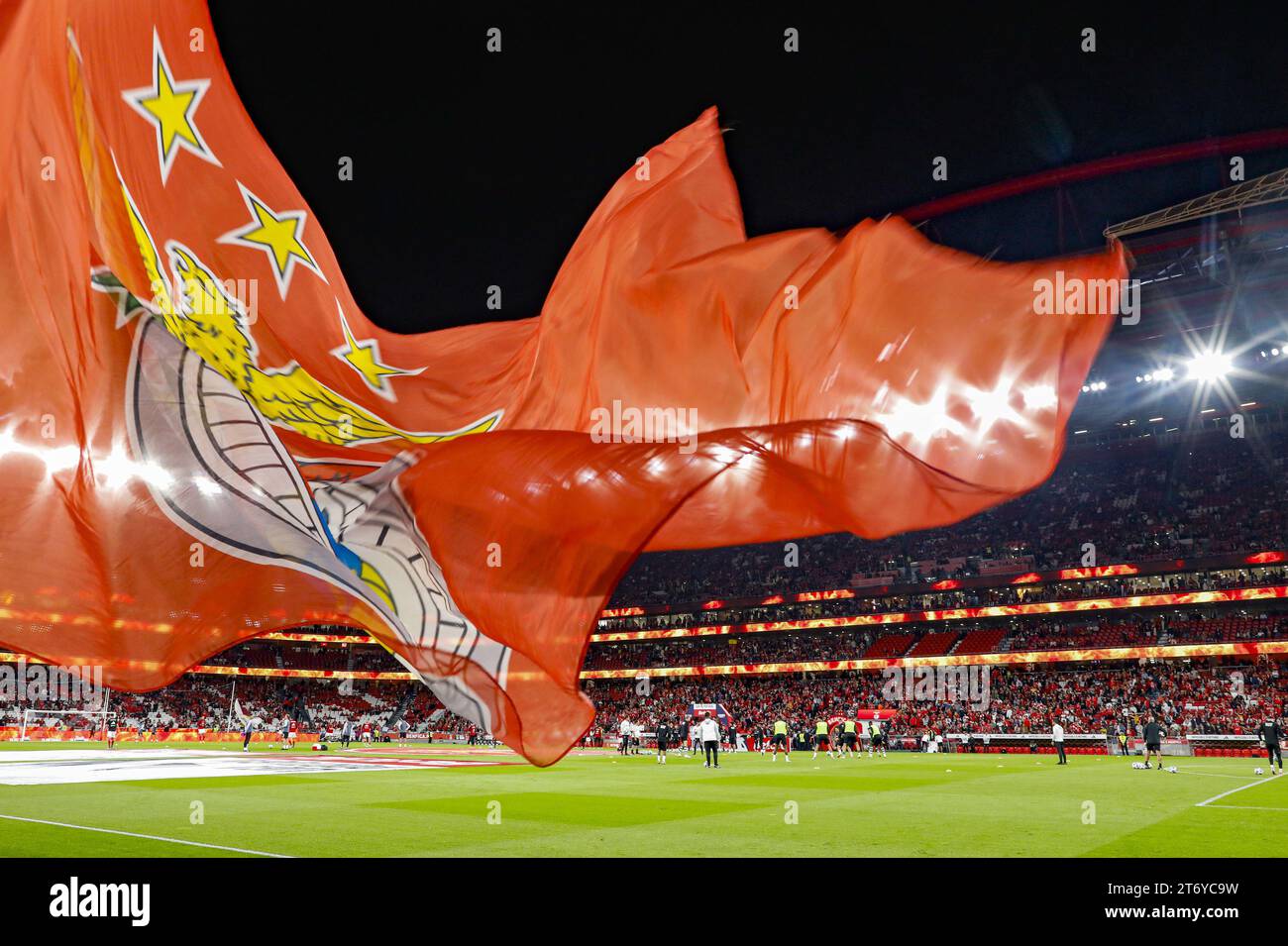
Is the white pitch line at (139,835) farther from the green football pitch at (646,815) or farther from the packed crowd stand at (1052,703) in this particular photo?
the packed crowd stand at (1052,703)

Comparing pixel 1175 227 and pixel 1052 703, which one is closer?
pixel 1175 227

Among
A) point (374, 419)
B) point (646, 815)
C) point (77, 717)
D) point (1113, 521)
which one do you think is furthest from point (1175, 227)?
point (77, 717)

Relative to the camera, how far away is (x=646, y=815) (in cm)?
1384

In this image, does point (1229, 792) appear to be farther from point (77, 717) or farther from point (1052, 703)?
point (77, 717)

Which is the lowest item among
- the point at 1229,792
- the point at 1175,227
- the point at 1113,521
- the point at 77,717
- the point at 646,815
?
the point at 77,717

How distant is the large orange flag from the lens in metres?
5.96

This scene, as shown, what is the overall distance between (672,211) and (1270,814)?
40.5ft

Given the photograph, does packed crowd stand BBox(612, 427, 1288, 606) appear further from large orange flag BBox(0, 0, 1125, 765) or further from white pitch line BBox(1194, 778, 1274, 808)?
large orange flag BBox(0, 0, 1125, 765)

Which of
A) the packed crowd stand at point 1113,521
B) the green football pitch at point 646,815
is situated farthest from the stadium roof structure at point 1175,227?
the green football pitch at point 646,815

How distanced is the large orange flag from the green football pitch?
4.35 m

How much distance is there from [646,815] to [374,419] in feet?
27.3

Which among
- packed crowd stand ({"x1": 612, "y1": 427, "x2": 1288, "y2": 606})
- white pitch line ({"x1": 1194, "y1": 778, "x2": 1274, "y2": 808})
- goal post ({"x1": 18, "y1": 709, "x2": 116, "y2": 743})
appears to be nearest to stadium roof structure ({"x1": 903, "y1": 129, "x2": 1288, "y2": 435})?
packed crowd stand ({"x1": 612, "y1": 427, "x2": 1288, "y2": 606})

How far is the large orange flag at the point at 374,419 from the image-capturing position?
5.96 meters
